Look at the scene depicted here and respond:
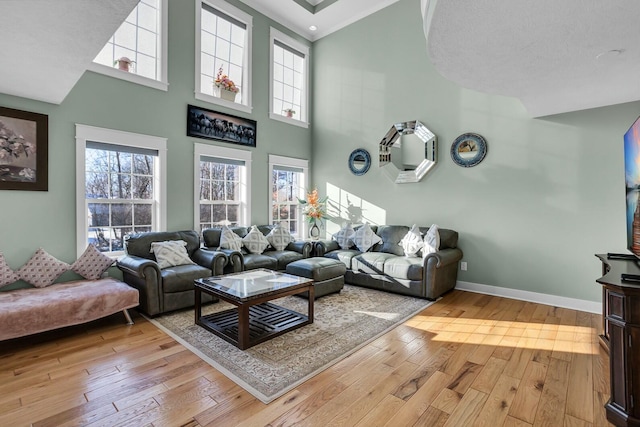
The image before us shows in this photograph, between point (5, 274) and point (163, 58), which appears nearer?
point (5, 274)

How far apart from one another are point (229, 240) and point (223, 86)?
256cm

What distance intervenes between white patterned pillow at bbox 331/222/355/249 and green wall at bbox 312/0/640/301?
59 cm

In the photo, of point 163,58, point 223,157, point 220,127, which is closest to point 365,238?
point 223,157

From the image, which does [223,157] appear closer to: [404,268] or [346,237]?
[346,237]

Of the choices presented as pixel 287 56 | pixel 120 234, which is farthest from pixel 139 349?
pixel 287 56

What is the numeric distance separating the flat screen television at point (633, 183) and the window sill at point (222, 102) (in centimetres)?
501

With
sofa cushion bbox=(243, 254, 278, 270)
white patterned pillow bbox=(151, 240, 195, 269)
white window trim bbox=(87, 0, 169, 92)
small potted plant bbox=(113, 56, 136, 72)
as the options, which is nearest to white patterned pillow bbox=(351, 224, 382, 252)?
sofa cushion bbox=(243, 254, 278, 270)

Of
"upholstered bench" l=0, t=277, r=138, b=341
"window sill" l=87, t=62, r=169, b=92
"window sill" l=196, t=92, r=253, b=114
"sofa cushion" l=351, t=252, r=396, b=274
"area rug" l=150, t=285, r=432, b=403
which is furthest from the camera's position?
"window sill" l=196, t=92, r=253, b=114

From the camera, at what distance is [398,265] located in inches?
174

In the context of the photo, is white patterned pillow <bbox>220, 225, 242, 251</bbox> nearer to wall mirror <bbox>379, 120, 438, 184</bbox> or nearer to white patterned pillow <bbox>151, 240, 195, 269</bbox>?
white patterned pillow <bbox>151, 240, 195, 269</bbox>

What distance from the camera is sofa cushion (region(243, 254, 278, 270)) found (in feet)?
14.8

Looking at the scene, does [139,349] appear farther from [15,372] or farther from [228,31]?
[228,31]

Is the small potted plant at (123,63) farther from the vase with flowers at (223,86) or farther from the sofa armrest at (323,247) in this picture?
the sofa armrest at (323,247)

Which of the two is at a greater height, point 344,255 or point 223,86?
point 223,86
